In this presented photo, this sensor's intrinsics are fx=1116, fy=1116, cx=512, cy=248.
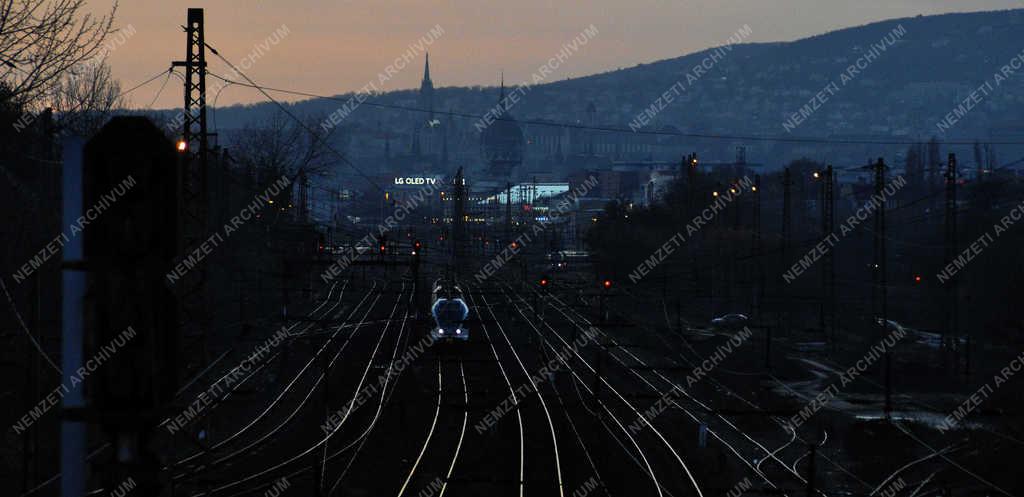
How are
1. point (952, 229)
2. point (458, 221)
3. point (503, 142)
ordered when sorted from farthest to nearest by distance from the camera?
point (503, 142) < point (458, 221) < point (952, 229)

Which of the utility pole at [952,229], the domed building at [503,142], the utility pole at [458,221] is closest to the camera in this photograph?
the utility pole at [952,229]

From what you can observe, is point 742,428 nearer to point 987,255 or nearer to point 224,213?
point 224,213

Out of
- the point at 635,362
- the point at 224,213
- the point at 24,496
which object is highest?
the point at 224,213

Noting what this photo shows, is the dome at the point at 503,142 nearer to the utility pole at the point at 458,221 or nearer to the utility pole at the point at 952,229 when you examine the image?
the utility pole at the point at 458,221

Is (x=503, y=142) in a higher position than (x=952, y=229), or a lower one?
higher

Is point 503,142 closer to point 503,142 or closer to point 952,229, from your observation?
point 503,142

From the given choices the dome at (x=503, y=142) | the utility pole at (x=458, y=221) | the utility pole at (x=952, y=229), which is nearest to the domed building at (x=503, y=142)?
the dome at (x=503, y=142)

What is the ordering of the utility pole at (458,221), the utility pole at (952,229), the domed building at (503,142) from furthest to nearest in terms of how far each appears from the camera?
the domed building at (503,142) < the utility pole at (458,221) < the utility pole at (952,229)

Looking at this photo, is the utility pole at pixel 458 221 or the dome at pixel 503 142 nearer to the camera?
the utility pole at pixel 458 221

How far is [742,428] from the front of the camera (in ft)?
70.1

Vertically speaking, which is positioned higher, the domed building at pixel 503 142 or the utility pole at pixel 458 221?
the domed building at pixel 503 142

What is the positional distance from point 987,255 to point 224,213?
80.5 feet

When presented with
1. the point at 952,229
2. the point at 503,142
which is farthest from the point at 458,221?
the point at 503,142

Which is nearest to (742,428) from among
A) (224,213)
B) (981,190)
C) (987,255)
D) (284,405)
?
(284,405)
